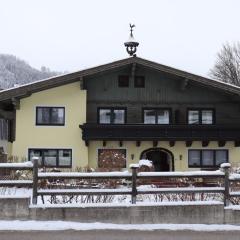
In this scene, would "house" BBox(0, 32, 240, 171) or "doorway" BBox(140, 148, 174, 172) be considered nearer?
"house" BBox(0, 32, 240, 171)

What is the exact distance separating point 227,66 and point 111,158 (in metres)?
42.1

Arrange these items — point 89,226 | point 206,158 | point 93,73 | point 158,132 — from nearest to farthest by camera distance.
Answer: point 89,226, point 93,73, point 158,132, point 206,158

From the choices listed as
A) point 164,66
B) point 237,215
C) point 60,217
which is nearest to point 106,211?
point 60,217

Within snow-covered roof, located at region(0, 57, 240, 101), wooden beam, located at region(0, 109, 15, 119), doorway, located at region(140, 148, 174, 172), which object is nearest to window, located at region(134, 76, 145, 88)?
snow-covered roof, located at region(0, 57, 240, 101)

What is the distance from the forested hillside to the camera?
9306 centimetres

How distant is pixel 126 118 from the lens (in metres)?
29.7

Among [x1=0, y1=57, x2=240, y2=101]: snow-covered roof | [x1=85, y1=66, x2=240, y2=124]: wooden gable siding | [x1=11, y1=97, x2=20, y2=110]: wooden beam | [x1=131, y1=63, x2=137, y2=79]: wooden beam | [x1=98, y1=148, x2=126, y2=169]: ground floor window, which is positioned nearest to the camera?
[x1=0, y1=57, x2=240, y2=101]: snow-covered roof

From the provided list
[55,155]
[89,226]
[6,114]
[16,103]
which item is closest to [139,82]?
[55,155]

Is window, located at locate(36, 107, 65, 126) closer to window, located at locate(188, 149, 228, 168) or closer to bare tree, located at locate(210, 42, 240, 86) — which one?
window, located at locate(188, 149, 228, 168)

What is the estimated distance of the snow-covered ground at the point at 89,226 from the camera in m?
12.4

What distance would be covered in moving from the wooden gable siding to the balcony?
960 millimetres

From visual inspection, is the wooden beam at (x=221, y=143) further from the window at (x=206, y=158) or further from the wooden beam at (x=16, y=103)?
the wooden beam at (x=16, y=103)

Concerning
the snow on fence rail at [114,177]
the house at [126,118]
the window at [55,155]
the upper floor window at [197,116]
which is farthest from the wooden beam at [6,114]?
the snow on fence rail at [114,177]

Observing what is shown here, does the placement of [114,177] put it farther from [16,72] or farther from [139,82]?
[16,72]
